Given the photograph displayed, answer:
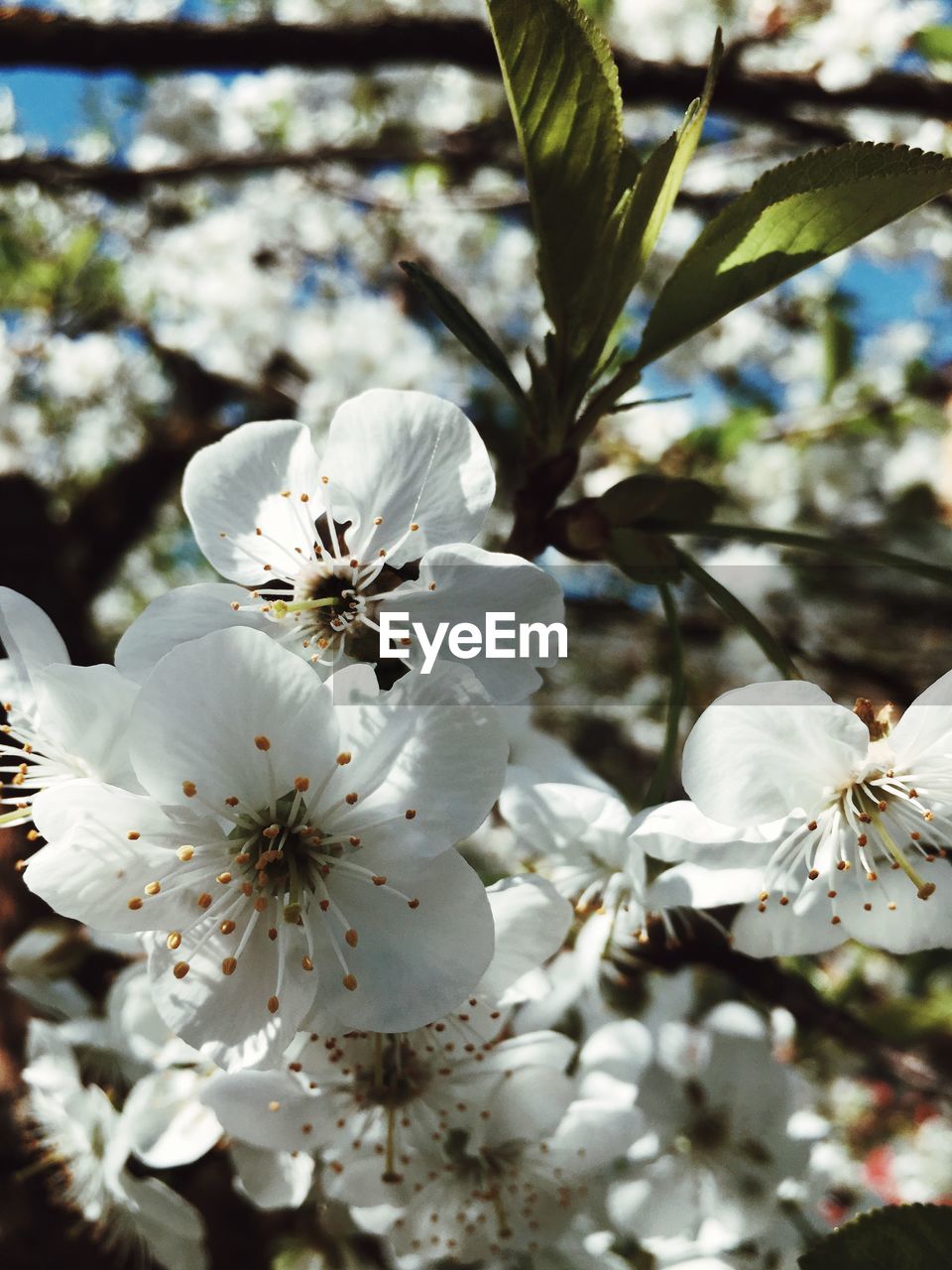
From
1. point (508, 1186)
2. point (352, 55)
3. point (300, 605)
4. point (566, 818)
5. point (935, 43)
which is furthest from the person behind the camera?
point (935, 43)

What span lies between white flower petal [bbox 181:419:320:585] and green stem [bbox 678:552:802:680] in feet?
0.83

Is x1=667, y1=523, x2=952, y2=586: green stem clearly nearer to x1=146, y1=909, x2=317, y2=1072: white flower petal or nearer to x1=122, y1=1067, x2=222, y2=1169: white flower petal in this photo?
x1=146, y1=909, x2=317, y2=1072: white flower petal

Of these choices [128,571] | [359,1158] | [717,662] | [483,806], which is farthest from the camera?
[128,571]

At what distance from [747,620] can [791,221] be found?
0.25 metres

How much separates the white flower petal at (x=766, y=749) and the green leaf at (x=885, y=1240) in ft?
0.72

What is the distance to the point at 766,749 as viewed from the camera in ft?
2.00

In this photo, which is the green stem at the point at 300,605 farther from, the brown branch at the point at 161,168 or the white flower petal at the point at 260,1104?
the brown branch at the point at 161,168

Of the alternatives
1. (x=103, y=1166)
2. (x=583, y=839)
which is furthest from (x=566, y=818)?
(x=103, y=1166)

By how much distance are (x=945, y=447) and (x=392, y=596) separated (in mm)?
2706

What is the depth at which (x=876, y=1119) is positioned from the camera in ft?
12.0

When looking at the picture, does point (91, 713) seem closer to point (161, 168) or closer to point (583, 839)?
point (583, 839)

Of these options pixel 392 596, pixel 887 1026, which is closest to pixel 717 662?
pixel 887 1026

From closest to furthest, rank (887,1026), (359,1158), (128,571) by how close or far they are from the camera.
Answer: (359,1158) < (887,1026) < (128,571)

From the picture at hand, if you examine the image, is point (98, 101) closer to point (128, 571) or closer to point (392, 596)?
point (128, 571)
